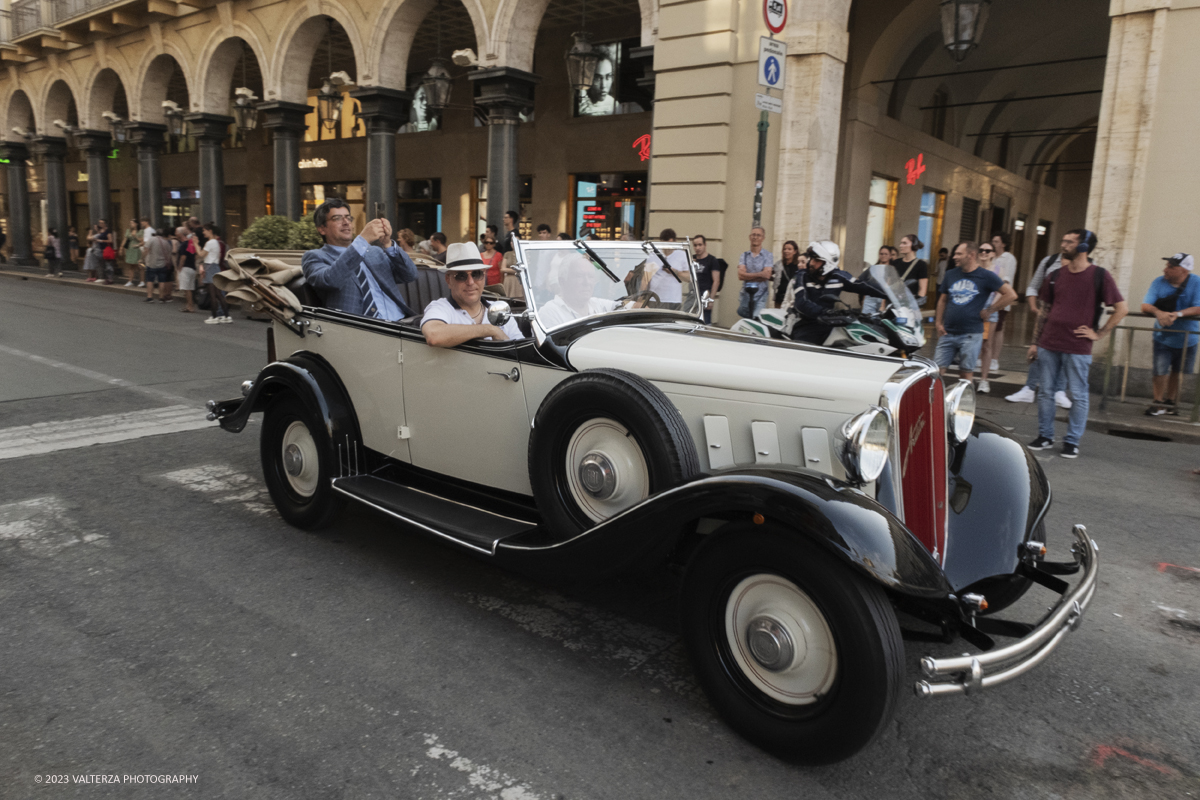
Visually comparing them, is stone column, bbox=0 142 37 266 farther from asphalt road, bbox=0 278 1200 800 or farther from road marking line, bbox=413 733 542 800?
road marking line, bbox=413 733 542 800

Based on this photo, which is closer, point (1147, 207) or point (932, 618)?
point (932, 618)

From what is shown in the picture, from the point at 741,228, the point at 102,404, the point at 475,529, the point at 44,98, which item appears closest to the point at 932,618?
the point at 475,529

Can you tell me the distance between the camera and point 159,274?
17969 millimetres

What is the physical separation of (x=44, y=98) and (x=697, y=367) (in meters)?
34.0

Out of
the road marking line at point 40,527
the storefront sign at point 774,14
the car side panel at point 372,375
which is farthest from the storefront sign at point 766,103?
the road marking line at point 40,527

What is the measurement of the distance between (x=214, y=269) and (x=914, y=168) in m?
14.5

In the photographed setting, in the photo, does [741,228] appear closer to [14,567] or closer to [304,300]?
[304,300]

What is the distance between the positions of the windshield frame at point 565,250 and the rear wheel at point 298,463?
1435 mm

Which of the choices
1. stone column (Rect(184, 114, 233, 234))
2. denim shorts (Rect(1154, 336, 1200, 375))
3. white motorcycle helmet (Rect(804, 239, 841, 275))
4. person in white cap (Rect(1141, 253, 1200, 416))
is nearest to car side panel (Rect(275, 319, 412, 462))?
white motorcycle helmet (Rect(804, 239, 841, 275))

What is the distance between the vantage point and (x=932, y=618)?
2.75 m

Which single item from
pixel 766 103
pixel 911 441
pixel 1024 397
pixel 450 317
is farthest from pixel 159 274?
pixel 911 441

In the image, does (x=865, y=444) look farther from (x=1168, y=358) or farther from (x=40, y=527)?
(x=1168, y=358)

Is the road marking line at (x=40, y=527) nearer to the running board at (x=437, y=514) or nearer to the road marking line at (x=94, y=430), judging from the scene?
the road marking line at (x=94, y=430)

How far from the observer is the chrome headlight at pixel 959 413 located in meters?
3.32
